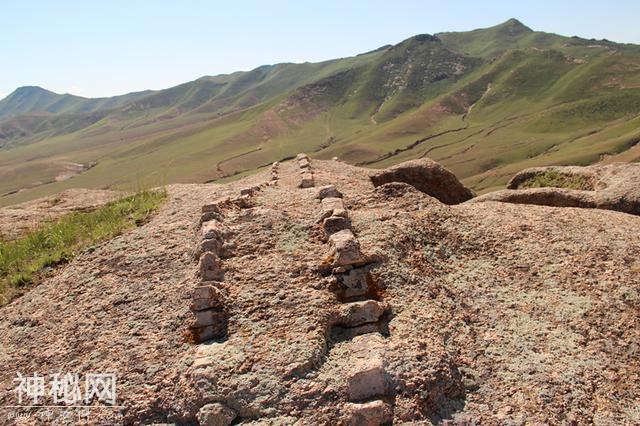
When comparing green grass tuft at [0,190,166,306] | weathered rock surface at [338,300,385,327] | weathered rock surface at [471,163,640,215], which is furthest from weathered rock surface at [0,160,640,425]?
weathered rock surface at [471,163,640,215]

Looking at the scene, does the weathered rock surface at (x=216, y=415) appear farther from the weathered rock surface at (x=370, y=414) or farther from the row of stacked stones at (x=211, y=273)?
the weathered rock surface at (x=370, y=414)

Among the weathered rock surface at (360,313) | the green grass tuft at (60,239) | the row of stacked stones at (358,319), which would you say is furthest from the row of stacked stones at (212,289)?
the green grass tuft at (60,239)

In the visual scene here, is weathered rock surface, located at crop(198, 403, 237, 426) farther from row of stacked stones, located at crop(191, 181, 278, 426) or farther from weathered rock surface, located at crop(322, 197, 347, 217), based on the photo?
weathered rock surface, located at crop(322, 197, 347, 217)

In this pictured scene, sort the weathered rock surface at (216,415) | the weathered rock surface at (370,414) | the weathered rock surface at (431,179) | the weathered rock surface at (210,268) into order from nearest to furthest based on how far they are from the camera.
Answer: the weathered rock surface at (370,414), the weathered rock surface at (216,415), the weathered rock surface at (210,268), the weathered rock surface at (431,179)

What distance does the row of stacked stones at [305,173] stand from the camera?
15086 millimetres

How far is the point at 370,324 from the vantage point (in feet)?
29.5

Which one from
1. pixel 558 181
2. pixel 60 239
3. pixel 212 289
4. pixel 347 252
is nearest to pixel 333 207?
pixel 347 252

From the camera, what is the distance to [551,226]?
1248cm

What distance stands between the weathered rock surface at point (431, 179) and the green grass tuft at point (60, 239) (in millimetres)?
7392

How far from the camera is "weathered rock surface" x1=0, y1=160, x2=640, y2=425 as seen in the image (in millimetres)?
8016

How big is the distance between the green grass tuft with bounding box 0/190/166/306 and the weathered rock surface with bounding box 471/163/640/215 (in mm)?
10152

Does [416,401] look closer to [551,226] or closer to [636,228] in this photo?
[551,226]

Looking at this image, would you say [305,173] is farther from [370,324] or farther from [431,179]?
[370,324]

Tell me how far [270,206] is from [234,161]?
145748mm
